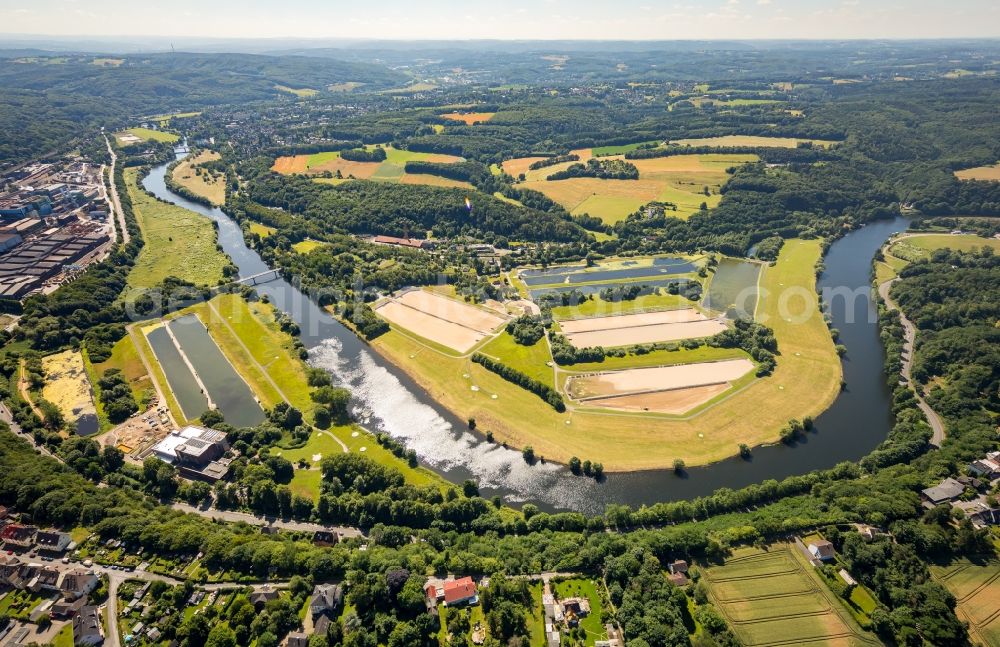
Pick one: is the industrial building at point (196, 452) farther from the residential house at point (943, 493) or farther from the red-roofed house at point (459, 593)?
the residential house at point (943, 493)

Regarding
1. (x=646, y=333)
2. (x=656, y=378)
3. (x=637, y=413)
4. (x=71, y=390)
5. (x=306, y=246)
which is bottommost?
(x=71, y=390)

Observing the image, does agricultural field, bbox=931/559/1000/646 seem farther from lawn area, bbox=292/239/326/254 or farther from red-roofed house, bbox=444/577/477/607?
lawn area, bbox=292/239/326/254

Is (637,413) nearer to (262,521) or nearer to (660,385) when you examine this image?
(660,385)

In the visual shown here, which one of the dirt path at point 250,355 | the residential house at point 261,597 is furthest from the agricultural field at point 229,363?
the residential house at point 261,597

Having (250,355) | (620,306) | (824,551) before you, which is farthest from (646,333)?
(250,355)

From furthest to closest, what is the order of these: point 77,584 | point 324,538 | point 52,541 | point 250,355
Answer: point 250,355 < point 324,538 < point 52,541 < point 77,584

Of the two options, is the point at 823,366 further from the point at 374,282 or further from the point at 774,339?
the point at 374,282

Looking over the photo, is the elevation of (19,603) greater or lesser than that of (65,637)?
lesser
